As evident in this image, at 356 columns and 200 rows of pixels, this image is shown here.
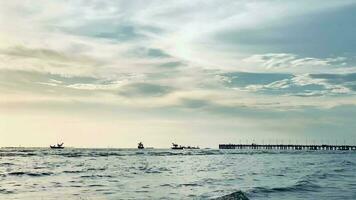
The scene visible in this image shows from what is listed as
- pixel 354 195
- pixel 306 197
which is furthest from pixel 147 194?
pixel 354 195

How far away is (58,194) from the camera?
95.7ft

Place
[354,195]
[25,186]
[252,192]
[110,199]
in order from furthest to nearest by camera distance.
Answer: [25,186] < [252,192] < [354,195] < [110,199]

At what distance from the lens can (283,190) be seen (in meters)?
33.4

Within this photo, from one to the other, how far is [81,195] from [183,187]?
28.9 feet

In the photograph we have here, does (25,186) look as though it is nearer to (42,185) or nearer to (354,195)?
(42,185)

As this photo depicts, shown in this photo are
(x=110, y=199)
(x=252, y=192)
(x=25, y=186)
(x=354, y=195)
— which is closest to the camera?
(x=110, y=199)

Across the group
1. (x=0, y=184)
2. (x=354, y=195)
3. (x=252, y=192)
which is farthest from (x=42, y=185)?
(x=354, y=195)

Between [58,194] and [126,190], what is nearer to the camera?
[58,194]

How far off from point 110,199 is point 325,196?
1273cm

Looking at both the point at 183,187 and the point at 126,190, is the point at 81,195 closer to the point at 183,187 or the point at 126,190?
the point at 126,190

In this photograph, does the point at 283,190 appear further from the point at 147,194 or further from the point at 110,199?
the point at 110,199

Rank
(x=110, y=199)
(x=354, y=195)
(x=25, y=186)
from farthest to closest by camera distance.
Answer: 1. (x=25, y=186)
2. (x=354, y=195)
3. (x=110, y=199)

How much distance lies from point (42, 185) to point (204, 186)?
1165 centimetres

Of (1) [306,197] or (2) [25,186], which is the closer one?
(1) [306,197]
